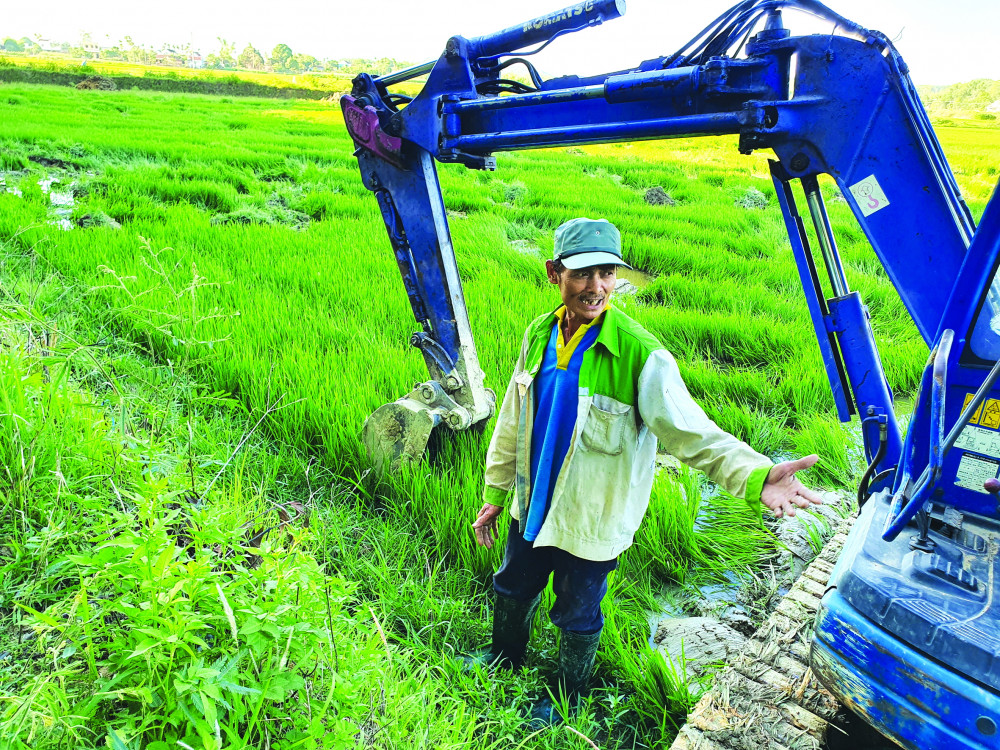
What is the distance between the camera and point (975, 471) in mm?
1534

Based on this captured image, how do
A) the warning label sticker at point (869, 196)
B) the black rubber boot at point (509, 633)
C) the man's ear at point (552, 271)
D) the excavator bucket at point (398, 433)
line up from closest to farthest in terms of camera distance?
1. the warning label sticker at point (869, 196)
2. the man's ear at point (552, 271)
3. the black rubber boot at point (509, 633)
4. the excavator bucket at point (398, 433)

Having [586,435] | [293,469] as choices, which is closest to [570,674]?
[586,435]

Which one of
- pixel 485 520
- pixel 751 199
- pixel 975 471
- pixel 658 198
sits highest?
pixel 658 198

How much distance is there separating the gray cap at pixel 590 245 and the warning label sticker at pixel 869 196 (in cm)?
66

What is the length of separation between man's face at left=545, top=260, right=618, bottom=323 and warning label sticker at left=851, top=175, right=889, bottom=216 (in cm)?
69

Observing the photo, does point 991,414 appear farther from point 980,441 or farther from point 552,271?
point 552,271

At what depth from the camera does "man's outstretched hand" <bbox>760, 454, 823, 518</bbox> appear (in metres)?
1.31

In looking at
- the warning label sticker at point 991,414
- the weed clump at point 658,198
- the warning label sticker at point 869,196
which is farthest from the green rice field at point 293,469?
the warning label sticker at point 869,196

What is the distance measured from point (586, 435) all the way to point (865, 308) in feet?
2.96

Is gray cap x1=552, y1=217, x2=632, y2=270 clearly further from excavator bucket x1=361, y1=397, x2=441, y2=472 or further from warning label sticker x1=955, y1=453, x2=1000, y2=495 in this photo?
excavator bucket x1=361, y1=397, x2=441, y2=472

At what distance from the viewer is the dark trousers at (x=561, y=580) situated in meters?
1.79

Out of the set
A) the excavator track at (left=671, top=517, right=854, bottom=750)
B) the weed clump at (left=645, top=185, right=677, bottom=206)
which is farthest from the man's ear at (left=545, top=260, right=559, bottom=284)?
the weed clump at (left=645, top=185, right=677, bottom=206)

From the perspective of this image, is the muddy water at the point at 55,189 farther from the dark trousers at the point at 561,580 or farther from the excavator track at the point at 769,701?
the excavator track at the point at 769,701

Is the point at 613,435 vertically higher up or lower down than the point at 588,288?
lower down
